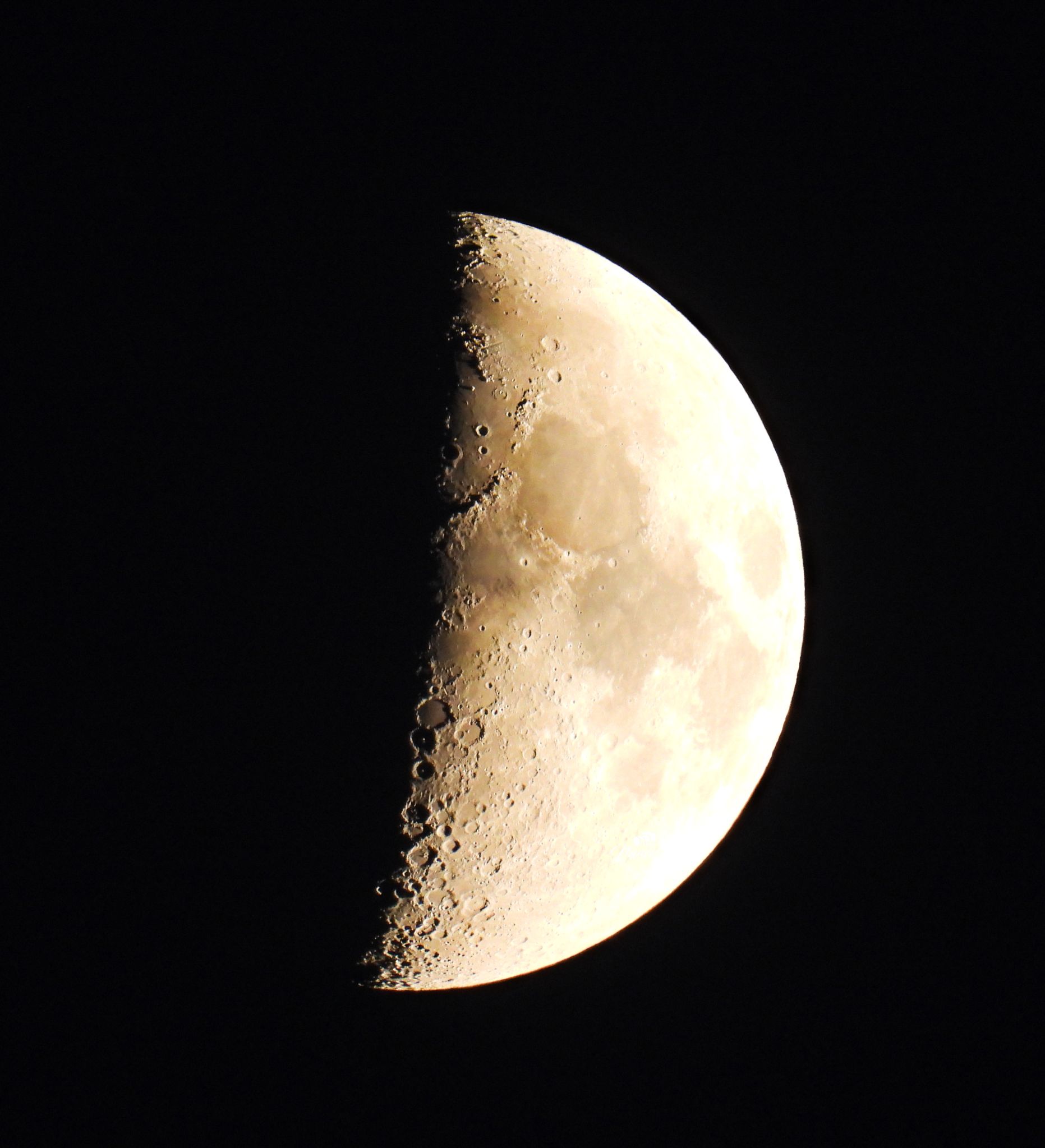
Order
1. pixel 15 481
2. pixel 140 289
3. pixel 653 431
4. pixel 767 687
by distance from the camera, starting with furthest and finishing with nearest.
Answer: pixel 767 687
pixel 653 431
pixel 140 289
pixel 15 481

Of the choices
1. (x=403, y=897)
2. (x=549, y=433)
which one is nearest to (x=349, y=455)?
(x=549, y=433)

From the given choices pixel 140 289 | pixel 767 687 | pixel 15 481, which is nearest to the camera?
pixel 15 481

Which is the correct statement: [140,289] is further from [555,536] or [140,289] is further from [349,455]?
[555,536]

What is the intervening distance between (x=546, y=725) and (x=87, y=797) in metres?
1.38

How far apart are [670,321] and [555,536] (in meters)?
1.34

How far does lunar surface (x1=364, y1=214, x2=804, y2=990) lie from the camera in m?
2.73

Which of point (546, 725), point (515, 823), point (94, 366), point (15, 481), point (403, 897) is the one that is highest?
point (94, 366)

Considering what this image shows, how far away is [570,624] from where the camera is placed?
108 inches

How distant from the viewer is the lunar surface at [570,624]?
8.95ft

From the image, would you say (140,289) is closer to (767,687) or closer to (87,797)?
(87,797)

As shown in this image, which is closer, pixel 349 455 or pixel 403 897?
pixel 349 455

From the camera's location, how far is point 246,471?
2584mm

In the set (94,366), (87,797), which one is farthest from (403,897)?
(94,366)

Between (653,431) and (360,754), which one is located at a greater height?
(653,431)
